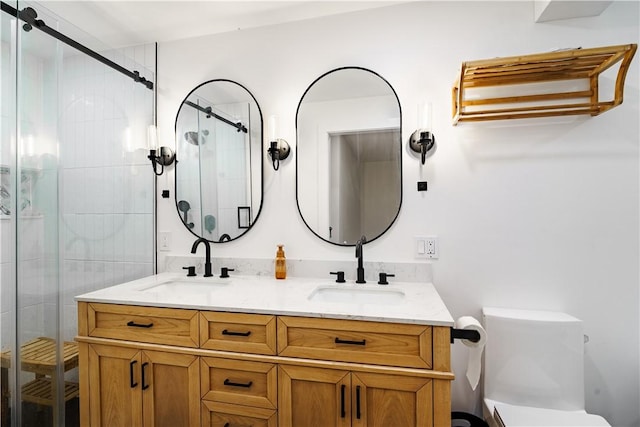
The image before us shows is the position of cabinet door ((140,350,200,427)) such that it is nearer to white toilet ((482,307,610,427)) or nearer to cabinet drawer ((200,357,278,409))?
cabinet drawer ((200,357,278,409))

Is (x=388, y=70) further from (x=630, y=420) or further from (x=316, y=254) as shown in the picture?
(x=630, y=420)

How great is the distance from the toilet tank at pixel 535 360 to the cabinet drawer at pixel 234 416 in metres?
1.04

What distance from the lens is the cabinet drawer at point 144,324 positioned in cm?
138

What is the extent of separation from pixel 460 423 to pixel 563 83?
1.82m

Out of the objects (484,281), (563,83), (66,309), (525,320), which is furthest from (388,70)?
(66,309)

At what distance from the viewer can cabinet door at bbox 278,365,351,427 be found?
121 centimetres

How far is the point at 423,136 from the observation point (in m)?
1.65

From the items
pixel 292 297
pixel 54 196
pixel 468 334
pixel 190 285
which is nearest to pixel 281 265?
pixel 292 297

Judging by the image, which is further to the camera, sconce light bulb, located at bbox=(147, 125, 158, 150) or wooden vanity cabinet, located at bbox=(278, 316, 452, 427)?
sconce light bulb, located at bbox=(147, 125, 158, 150)

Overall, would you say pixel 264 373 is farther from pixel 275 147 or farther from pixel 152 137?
pixel 152 137

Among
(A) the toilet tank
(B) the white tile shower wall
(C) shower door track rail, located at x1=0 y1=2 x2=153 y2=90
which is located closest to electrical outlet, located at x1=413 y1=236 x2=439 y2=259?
(A) the toilet tank

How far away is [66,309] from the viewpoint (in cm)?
157

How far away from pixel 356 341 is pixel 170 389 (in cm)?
84

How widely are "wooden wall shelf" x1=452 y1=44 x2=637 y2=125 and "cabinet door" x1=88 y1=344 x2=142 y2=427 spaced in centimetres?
191
